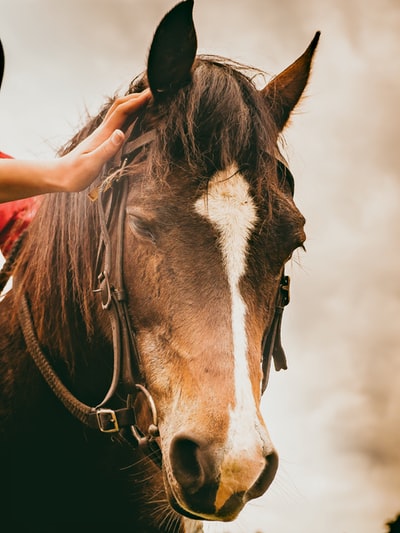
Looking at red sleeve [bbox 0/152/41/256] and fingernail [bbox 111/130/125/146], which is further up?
fingernail [bbox 111/130/125/146]

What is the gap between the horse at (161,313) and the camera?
7.09 feet

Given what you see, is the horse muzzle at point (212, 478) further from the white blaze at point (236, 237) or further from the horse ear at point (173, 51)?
the horse ear at point (173, 51)

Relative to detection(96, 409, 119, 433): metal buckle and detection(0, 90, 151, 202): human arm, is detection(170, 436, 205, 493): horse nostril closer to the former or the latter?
detection(96, 409, 119, 433): metal buckle

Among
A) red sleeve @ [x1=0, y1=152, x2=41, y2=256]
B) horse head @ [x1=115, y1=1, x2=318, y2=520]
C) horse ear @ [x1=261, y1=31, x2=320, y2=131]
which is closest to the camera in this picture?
horse head @ [x1=115, y1=1, x2=318, y2=520]

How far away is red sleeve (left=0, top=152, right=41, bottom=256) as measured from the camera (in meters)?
3.64

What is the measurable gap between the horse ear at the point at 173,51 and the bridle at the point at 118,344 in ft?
0.81

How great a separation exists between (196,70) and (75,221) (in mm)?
946

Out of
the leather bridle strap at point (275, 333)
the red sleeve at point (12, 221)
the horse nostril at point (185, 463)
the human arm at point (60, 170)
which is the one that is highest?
the human arm at point (60, 170)

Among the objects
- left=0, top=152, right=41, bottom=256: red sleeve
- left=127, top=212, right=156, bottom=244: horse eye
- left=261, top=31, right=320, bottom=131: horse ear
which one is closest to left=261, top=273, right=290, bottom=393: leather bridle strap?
left=127, top=212, right=156, bottom=244: horse eye

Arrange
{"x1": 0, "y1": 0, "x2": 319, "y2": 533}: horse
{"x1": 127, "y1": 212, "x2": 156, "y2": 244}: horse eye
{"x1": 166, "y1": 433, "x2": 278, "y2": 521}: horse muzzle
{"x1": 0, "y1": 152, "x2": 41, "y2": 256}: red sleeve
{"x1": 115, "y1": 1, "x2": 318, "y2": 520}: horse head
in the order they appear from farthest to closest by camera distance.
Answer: {"x1": 0, "y1": 152, "x2": 41, "y2": 256}: red sleeve < {"x1": 127, "y1": 212, "x2": 156, "y2": 244}: horse eye < {"x1": 0, "y1": 0, "x2": 319, "y2": 533}: horse < {"x1": 115, "y1": 1, "x2": 318, "y2": 520}: horse head < {"x1": 166, "y1": 433, "x2": 278, "y2": 521}: horse muzzle

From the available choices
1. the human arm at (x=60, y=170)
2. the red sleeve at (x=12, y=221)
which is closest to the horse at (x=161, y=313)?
the human arm at (x=60, y=170)

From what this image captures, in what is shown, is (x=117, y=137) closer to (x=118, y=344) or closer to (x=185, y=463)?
(x=118, y=344)

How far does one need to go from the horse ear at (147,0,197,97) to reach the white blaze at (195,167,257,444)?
559 millimetres

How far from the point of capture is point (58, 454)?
9.74 ft
